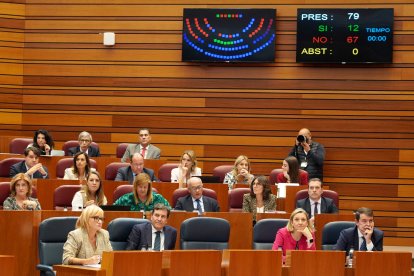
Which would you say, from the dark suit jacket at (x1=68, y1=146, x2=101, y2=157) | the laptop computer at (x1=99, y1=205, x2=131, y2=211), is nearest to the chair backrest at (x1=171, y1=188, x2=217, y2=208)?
the laptop computer at (x1=99, y1=205, x2=131, y2=211)

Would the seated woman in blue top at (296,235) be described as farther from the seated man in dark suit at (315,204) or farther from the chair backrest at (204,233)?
the seated man in dark suit at (315,204)

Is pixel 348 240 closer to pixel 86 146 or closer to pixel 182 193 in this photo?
pixel 182 193

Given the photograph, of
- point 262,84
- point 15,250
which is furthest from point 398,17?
point 15,250

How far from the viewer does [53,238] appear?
8.08 meters

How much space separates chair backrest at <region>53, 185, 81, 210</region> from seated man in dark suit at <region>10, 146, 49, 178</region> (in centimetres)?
119

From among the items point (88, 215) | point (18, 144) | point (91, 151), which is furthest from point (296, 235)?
point (18, 144)

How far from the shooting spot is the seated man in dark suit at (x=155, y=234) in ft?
26.9

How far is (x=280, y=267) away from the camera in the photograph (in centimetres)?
756

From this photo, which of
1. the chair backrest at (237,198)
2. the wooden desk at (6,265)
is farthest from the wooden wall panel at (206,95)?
the wooden desk at (6,265)

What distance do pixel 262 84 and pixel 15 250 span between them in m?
5.43

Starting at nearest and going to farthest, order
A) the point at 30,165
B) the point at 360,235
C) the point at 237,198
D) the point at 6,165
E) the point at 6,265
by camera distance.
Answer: the point at 6,265 → the point at 360,235 → the point at 237,198 → the point at 30,165 → the point at 6,165

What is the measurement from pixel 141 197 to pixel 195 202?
61 cm

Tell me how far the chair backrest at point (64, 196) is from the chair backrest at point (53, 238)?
1668 millimetres

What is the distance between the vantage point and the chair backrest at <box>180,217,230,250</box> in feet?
28.2
